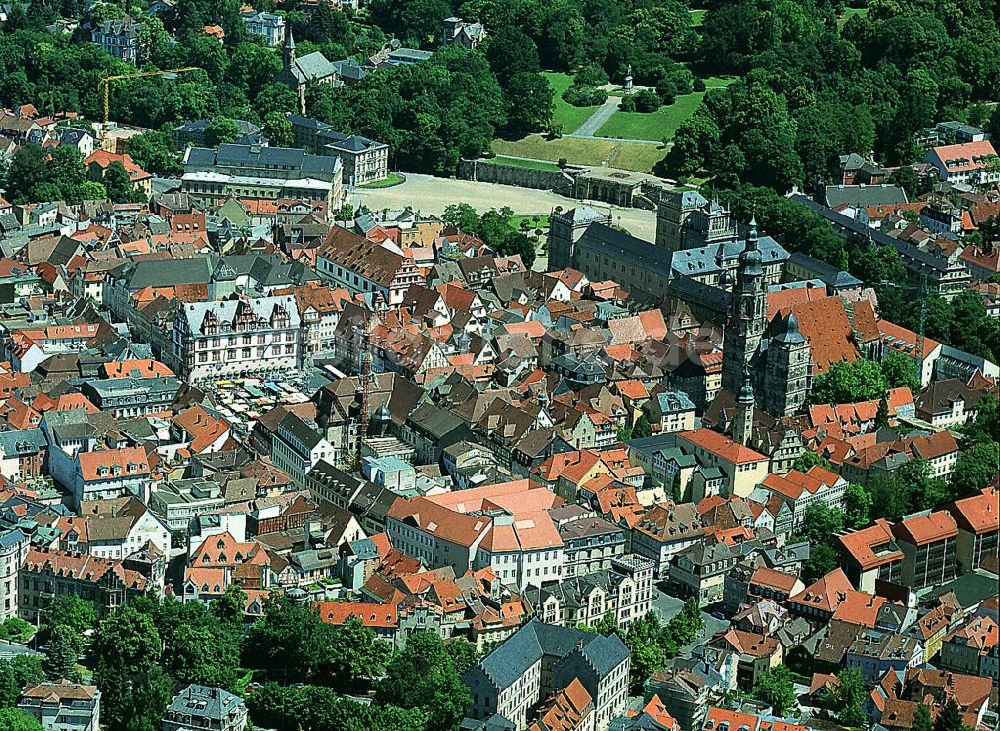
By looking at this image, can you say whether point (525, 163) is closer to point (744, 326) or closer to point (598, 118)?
point (598, 118)

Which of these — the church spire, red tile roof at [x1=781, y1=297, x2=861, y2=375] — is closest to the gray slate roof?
red tile roof at [x1=781, y1=297, x2=861, y2=375]

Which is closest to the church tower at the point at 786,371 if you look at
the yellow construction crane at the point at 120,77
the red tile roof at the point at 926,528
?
the red tile roof at the point at 926,528

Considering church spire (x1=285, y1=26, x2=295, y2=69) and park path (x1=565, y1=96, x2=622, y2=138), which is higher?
church spire (x1=285, y1=26, x2=295, y2=69)

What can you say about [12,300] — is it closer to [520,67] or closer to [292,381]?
[292,381]

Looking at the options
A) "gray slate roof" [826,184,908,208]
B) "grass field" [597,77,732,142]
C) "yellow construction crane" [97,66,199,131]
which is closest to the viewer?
"gray slate roof" [826,184,908,208]

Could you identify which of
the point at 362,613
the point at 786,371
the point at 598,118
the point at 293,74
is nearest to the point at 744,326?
the point at 786,371

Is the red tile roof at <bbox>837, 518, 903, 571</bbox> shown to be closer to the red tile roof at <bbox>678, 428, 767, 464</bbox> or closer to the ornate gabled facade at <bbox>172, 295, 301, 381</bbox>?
the red tile roof at <bbox>678, 428, 767, 464</bbox>

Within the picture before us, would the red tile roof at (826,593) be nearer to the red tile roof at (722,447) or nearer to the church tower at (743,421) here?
the red tile roof at (722,447)

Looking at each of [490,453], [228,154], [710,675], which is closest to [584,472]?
[490,453]
